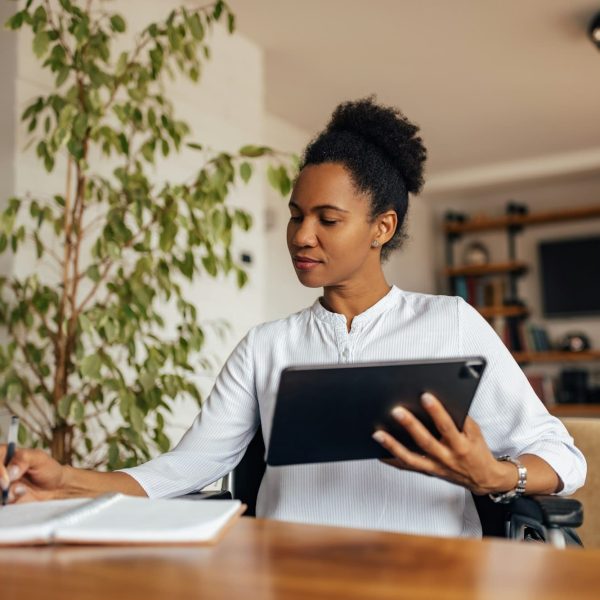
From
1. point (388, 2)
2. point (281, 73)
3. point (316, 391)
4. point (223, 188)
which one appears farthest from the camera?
point (281, 73)

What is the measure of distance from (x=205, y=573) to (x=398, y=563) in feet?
0.57

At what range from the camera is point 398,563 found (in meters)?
0.71

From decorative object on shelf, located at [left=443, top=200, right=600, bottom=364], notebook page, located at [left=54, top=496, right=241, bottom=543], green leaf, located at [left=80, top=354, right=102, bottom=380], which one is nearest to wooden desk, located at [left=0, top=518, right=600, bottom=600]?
notebook page, located at [left=54, top=496, right=241, bottom=543]

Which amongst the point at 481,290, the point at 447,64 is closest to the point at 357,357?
the point at 447,64

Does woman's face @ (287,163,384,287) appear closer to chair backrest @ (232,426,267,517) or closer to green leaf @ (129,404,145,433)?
chair backrest @ (232,426,267,517)

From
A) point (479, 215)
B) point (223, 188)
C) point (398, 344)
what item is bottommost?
point (398, 344)

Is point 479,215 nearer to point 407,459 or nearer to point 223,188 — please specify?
point 223,188

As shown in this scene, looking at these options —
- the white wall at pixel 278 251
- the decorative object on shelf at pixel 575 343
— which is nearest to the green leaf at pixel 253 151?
the white wall at pixel 278 251

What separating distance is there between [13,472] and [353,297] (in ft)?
2.23

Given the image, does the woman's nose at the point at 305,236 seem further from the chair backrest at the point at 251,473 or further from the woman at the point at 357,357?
the chair backrest at the point at 251,473

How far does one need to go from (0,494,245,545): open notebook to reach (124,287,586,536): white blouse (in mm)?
357

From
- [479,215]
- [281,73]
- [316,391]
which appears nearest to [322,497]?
[316,391]

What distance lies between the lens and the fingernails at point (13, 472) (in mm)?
1015

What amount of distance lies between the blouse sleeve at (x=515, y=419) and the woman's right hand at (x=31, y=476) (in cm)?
67
